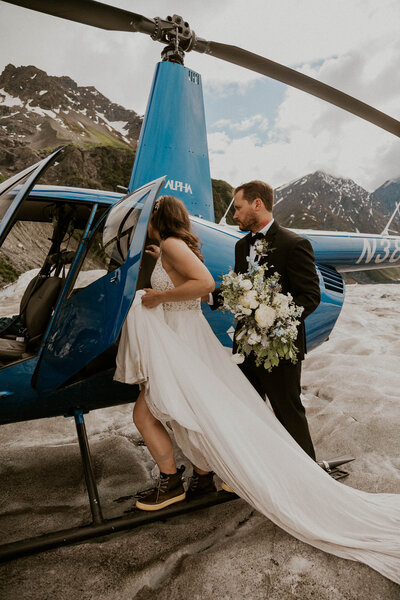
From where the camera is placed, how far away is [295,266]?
2.12m

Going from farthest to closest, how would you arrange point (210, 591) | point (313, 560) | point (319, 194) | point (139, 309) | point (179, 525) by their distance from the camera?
point (319, 194) → point (179, 525) → point (139, 309) → point (313, 560) → point (210, 591)

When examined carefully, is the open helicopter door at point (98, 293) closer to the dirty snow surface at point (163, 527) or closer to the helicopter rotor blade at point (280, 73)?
the dirty snow surface at point (163, 527)

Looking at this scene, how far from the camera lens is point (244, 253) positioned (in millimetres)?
2414

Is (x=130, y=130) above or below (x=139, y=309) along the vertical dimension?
above

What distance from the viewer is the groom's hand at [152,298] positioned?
6.59ft

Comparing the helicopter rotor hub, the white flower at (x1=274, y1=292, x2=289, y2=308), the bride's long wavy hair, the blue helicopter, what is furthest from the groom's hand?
the helicopter rotor hub

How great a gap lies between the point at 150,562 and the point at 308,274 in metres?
1.65

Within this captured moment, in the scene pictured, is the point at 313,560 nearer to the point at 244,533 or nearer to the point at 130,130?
the point at 244,533

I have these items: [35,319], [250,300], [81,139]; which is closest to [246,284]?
[250,300]

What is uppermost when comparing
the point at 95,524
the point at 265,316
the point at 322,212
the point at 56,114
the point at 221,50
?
the point at 56,114

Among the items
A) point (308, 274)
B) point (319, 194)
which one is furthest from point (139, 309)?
point (319, 194)

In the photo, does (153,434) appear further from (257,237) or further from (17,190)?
(17,190)

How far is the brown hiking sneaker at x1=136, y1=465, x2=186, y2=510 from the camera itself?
2.13 m

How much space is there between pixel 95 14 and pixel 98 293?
275 centimetres
